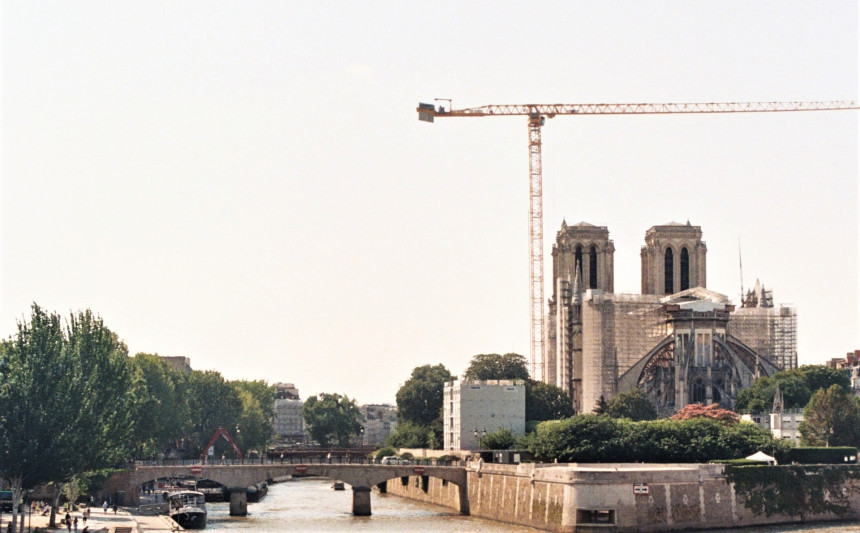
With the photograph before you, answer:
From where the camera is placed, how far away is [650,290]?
170 m

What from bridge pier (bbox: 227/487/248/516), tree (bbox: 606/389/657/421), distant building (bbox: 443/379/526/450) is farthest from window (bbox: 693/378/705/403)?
bridge pier (bbox: 227/487/248/516)

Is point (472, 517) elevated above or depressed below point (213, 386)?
below

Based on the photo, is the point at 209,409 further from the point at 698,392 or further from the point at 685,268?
the point at 685,268

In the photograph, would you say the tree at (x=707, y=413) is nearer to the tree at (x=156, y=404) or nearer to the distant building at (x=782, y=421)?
the distant building at (x=782, y=421)

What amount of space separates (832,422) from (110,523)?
2336 inches

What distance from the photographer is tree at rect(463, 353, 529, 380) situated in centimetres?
16012

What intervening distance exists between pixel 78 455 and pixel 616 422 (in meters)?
42.0

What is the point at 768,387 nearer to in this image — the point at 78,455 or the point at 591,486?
the point at 591,486

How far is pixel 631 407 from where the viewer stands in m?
142

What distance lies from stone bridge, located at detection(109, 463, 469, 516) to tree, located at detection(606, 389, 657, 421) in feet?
127

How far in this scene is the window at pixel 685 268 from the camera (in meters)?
170

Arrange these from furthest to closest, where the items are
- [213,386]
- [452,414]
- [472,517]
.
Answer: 1. [213,386]
2. [452,414]
3. [472,517]

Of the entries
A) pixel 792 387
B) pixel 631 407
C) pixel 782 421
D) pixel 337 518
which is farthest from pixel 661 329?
pixel 337 518

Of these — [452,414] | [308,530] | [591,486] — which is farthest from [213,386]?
[591,486]
